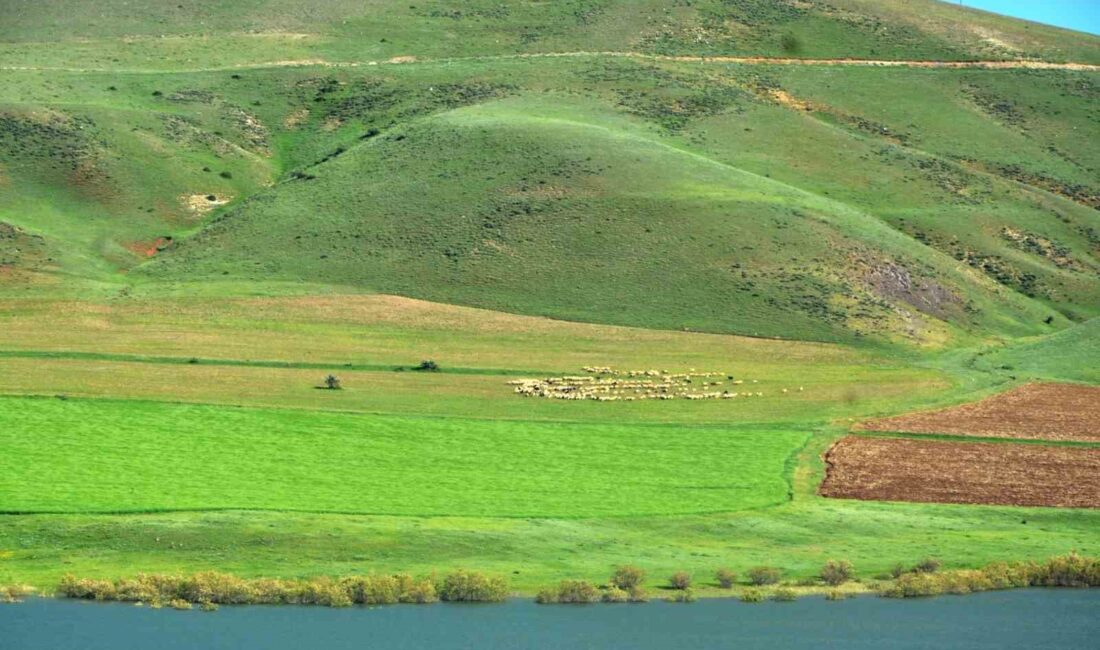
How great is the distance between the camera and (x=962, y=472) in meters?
75.0

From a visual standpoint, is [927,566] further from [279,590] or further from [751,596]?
[279,590]

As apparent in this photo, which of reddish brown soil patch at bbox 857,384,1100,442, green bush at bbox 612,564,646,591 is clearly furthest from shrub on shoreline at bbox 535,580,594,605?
reddish brown soil patch at bbox 857,384,1100,442

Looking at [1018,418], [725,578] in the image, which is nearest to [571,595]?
[725,578]

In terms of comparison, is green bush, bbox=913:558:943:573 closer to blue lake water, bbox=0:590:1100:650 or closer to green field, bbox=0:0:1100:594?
green field, bbox=0:0:1100:594

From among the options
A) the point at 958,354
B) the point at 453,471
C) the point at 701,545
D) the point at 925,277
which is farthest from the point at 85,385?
the point at 925,277

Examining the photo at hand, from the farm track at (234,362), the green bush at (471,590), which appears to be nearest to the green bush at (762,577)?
the green bush at (471,590)

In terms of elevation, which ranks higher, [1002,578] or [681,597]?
[1002,578]

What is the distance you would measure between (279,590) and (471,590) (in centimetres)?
626

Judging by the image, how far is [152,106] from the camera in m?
164

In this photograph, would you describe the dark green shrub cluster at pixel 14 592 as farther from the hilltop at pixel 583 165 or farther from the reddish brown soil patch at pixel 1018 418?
the hilltop at pixel 583 165

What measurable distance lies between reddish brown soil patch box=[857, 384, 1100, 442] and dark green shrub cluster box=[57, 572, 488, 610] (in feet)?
107

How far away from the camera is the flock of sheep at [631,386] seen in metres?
91.2

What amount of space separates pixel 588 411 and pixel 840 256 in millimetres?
42445

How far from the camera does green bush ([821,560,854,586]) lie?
5981 centimetres
